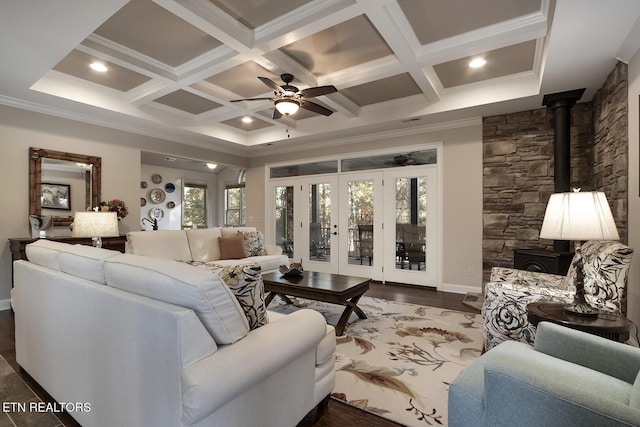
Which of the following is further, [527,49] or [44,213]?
[44,213]

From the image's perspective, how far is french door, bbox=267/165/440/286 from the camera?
5.17 m

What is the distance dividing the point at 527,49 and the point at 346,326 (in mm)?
3421

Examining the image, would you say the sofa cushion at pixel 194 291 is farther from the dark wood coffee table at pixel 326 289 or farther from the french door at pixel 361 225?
the french door at pixel 361 225

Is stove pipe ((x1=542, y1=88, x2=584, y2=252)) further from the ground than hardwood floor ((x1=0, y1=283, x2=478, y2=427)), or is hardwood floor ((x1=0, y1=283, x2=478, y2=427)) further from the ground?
stove pipe ((x1=542, y1=88, x2=584, y2=252))

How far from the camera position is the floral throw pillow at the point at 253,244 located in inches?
202

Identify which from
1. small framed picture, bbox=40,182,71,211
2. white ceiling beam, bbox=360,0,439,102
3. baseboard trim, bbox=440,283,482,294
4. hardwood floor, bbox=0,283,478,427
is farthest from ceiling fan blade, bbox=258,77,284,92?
baseboard trim, bbox=440,283,482,294

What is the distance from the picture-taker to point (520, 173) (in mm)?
4418

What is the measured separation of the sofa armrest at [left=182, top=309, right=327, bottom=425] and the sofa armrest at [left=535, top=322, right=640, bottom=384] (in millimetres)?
1058

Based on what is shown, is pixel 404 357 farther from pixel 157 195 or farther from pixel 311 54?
pixel 157 195

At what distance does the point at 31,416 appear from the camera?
5.98ft

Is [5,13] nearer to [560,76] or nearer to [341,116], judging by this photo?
[341,116]

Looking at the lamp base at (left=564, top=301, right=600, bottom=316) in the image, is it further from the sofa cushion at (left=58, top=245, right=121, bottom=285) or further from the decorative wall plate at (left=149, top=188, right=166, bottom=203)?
the decorative wall plate at (left=149, top=188, right=166, bottom=203)

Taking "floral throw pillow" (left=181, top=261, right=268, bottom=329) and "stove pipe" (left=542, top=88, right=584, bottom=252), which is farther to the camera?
"stove pipe" (left=542, top=88, right=584, bottom=252)

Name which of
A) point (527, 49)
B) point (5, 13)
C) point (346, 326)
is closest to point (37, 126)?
point (5, 13)
